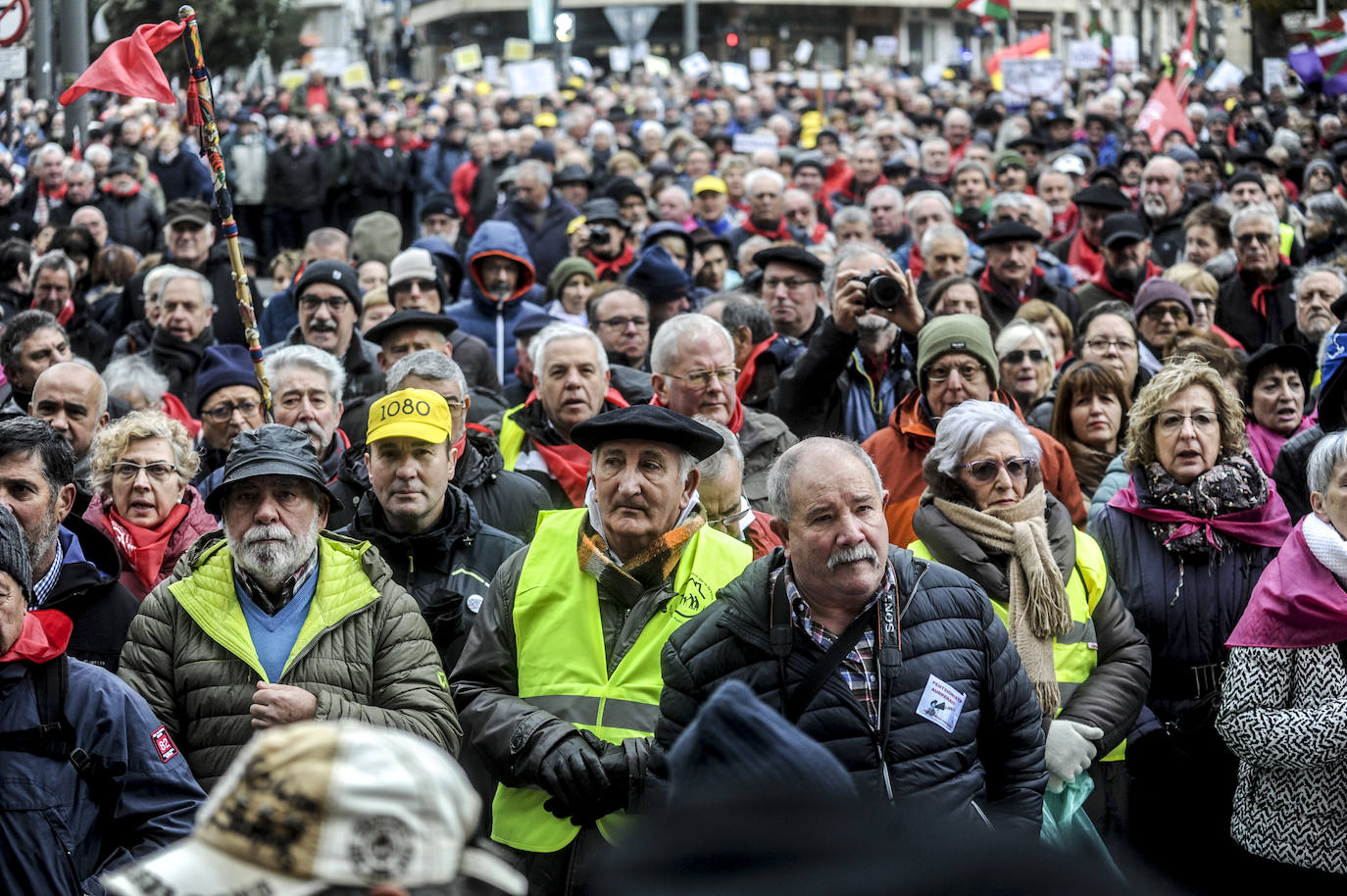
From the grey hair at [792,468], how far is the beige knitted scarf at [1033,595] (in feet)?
2.48

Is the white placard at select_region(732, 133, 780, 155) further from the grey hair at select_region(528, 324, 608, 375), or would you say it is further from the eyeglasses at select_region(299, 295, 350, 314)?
the grey hair at select_region(528, 324, 608, 375)

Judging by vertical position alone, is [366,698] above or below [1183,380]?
below

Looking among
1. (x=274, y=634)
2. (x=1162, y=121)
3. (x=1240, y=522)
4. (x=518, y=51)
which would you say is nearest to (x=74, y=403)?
(x=274, y=634)

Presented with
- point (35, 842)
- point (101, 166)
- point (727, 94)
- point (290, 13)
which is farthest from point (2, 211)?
point (290, 13)

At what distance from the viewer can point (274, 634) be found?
4266mm

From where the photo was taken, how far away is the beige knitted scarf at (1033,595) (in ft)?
14.5

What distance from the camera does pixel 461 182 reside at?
17.0 meters

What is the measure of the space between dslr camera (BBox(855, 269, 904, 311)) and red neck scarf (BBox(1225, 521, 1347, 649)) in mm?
1997

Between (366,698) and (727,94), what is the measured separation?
23.8 metres

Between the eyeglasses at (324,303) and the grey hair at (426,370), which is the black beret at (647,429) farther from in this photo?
the eyeglasses at (324,303)

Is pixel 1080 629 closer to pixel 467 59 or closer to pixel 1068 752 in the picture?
pixel 1068 752

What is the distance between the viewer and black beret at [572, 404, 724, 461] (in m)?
4.32

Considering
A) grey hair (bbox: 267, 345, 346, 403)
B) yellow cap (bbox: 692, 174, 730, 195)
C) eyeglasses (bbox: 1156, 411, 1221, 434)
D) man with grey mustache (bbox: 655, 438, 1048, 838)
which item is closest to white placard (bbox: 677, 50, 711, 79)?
yellow cap (bbox: 692, 174, 730, 195)

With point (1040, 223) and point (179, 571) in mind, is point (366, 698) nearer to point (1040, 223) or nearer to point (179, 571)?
point (179, 571)
